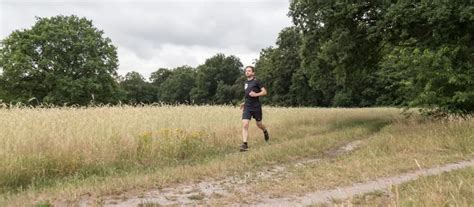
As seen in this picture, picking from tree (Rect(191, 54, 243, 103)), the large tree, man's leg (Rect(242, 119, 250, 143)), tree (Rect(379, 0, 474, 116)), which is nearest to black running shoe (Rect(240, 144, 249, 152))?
man's leg (Rect(242, 119, 250, 143))

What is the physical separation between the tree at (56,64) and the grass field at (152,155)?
3008cm

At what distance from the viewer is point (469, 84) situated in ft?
46.9

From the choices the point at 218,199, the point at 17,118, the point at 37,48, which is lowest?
the point at 218,199

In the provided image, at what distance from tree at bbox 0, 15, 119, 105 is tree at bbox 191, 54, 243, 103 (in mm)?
52532

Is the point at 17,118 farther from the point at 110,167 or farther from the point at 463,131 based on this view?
the point at 463,131

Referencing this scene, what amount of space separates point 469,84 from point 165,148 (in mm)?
10908

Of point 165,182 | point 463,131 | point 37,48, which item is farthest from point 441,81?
point 37,48

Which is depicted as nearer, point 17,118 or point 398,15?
point 17,118

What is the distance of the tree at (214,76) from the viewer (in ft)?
322

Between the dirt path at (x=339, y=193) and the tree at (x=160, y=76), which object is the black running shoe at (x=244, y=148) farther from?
the tree at (x=160, y=76)

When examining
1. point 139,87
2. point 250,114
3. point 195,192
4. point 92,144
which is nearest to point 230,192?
point 195,192

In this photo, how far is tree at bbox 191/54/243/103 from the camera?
98.0 m

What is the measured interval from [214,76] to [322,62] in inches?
3101

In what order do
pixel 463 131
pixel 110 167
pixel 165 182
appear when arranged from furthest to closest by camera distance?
pixel 463 131, pixel 110 167, pixel 165 182
